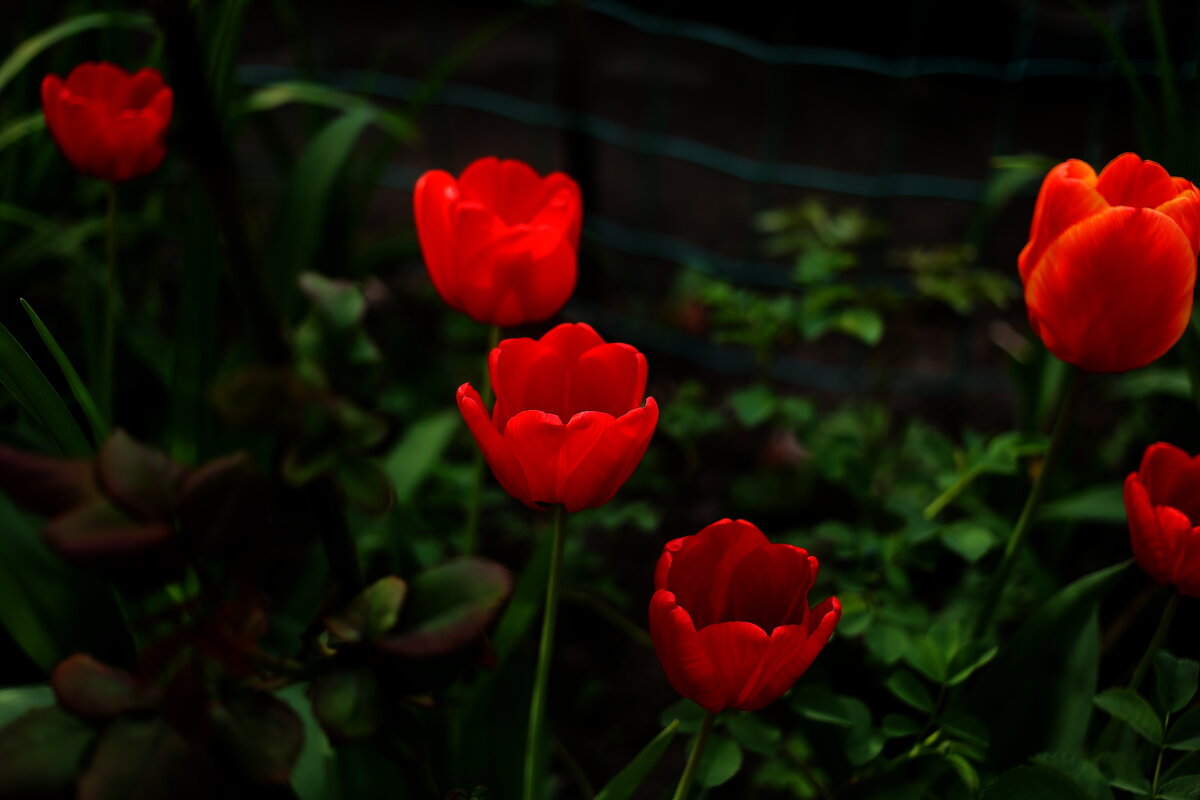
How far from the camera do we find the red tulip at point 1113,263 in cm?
67

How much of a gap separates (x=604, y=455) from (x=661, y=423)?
0.72 meters

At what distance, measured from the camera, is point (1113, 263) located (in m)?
0.68

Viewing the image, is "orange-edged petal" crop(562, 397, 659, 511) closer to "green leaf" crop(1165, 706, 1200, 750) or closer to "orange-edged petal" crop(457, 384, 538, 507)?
"orange-edged petal" crop(457, 384, 538, 507)

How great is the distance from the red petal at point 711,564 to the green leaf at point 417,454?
671 mm

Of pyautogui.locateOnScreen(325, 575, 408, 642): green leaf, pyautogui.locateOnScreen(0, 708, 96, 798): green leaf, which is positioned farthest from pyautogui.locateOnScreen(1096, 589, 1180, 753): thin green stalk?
pyautogui.locateOnScreen(0, 708, 96, 798): green leaf

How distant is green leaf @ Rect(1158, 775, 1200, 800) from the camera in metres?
0.67

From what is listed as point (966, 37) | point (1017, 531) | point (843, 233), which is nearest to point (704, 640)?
point (1017, 531)

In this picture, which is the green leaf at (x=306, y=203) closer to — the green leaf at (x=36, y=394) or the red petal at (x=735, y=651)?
the green leaf at (x=36, y=394)

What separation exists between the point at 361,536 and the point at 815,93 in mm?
3340

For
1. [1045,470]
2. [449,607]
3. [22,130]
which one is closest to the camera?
[449,607]

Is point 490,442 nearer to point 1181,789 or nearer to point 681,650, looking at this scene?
point 681,650

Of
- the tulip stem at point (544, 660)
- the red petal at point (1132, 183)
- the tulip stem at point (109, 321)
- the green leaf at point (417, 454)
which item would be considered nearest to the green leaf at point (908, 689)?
the tulip stem at point (544, 660)

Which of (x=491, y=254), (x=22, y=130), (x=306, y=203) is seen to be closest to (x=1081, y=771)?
(x=491, y=254)

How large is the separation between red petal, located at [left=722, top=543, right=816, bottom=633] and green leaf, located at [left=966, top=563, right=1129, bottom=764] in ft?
1.09
